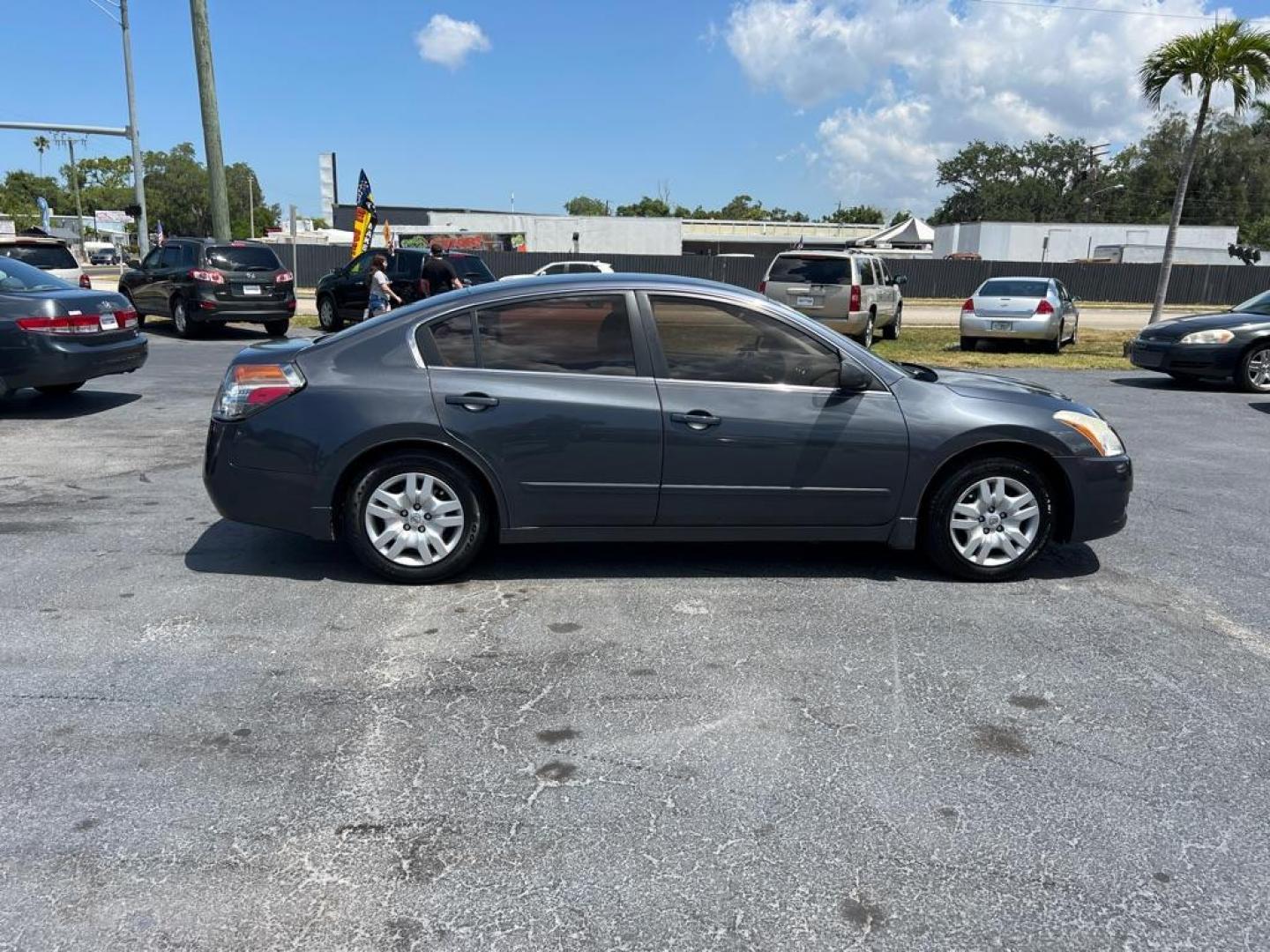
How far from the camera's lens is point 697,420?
482 centimetres

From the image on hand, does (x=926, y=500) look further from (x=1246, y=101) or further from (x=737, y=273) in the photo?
(x=737, y=273)

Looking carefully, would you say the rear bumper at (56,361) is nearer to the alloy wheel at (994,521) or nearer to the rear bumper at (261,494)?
the rear bumper at (261,494)

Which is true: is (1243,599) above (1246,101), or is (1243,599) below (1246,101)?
below

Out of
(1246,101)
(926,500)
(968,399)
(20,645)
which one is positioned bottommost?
(20,645)

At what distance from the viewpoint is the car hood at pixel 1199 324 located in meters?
12.7

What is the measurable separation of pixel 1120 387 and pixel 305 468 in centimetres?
1166

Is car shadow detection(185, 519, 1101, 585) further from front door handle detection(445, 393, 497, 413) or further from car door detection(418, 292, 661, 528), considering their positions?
front door handle detection(445, 393, 497, 413)

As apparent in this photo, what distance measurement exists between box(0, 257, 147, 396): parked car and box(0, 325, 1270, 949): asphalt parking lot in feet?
13.4

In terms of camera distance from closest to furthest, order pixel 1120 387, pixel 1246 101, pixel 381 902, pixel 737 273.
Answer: pixel 381 902
pixel 1120 387
pixel 1246 101
pixel 737 273

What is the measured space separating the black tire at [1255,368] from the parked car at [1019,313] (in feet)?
15.6

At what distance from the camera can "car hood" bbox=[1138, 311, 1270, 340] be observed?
12664 millimetres

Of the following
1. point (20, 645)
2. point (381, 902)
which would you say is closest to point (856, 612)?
point (381, 902)

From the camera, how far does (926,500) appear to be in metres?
5.05

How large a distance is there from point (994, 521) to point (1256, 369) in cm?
991
